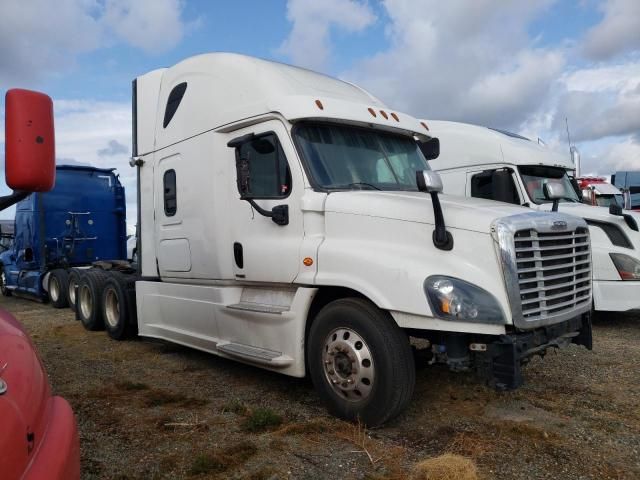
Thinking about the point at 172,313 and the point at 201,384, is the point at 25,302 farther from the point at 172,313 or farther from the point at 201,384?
the point at 201,384

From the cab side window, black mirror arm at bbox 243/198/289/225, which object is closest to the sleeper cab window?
black mirror arm at bbox 243/198/289/225

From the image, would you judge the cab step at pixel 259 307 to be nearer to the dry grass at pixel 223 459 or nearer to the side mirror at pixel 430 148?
the dry grass at pixel 223 459

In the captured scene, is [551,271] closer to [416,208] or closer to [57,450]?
[416,208]

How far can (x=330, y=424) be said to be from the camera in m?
4.28

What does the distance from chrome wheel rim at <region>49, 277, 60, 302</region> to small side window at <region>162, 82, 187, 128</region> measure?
7.02 meters

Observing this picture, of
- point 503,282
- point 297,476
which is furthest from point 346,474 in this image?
point 503,282

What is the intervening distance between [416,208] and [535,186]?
4843 millimetres

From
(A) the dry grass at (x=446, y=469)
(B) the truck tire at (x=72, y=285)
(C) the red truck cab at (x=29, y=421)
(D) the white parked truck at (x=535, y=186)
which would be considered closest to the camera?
(C) the red truck cab at (x=29, y=421)

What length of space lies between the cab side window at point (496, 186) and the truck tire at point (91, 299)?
5.94 m

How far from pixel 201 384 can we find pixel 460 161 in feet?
17.7

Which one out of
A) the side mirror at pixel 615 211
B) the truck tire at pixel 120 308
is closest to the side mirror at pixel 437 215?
the side mirror at pixel 615 211

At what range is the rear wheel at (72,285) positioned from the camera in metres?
9.74

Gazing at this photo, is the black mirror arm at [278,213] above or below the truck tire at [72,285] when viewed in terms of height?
above

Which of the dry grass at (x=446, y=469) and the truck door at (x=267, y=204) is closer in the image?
the dry grass at (x=446, y=469)
